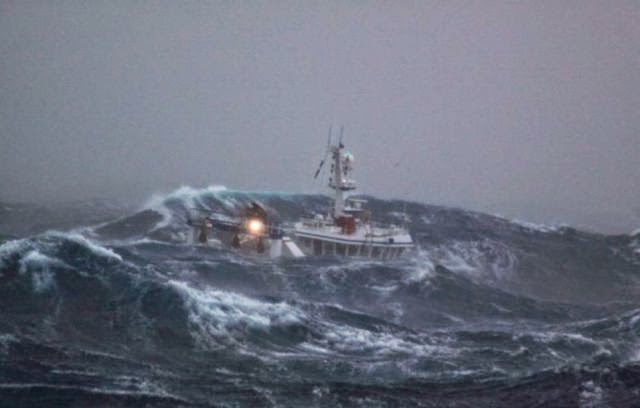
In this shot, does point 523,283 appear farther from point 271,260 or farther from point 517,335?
point 517,335

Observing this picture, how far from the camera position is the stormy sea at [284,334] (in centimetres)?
1834

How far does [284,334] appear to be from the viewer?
83.6 ft

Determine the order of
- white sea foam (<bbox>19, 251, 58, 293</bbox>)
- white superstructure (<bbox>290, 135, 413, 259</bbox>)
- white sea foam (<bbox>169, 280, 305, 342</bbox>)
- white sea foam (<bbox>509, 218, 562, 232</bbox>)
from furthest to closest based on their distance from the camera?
1. white sea foam (<bbox>509, 218, 562, 232</bbox>)
2. white superstructure (<bbox>290, 135, 413, 259</bbox>)
3. white sea foam (<bbox>19, 251, 58, 293</bbox>)
4. white sea foam (<bbox>169, 280, 305, 342</bbox>)

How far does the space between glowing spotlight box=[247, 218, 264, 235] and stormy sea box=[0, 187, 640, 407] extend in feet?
18.0

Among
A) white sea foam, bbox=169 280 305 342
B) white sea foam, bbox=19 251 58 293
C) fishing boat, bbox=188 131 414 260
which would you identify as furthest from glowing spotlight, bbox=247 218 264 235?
white sea foam, bbox=19 251 58 293

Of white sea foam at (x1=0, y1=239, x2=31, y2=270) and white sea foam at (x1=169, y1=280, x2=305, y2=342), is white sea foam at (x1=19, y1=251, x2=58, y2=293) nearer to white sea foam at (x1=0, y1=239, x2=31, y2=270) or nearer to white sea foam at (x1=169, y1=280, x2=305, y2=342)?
white sea foam at (x1=0, y1=239, x2=31, y2=270)

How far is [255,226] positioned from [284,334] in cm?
2770

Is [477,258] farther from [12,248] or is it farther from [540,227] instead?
[12,248]

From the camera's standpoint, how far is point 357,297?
3600cm

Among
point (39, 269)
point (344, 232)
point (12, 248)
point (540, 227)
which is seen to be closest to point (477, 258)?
point (344, 232)

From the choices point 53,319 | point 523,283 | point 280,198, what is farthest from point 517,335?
point 280,198

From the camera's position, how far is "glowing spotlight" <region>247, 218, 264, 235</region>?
52.3m

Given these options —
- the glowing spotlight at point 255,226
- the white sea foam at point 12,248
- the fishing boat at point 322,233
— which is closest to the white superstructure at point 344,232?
the fishing boat at point 322,233

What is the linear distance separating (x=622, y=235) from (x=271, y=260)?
166ft
